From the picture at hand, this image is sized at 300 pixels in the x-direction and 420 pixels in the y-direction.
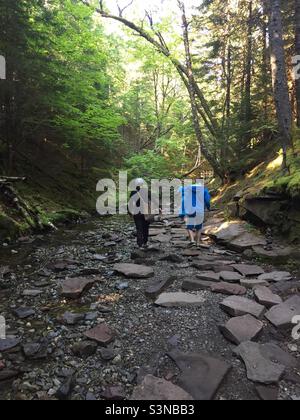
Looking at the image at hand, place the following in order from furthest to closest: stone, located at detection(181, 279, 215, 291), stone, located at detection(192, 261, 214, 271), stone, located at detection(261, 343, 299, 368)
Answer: stone, located at detection(192, 261, 214, 271) → stone, located at detection(181, 279, 215, 291) → stone, located at detection(261, 343, 299, 368)

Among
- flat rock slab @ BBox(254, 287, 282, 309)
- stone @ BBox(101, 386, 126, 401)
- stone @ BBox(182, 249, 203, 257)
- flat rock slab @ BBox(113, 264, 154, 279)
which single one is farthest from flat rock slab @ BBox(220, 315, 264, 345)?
stone @ BBox(182, 249, 203, 257)

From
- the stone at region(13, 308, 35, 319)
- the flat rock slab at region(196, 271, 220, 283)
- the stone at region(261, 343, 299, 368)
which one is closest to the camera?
the stone at region(261, 343, 299, 368)

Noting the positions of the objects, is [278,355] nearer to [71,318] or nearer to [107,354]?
[107,354]

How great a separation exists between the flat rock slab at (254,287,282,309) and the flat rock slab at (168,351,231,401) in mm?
1897

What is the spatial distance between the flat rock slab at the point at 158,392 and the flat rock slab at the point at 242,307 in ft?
6.15

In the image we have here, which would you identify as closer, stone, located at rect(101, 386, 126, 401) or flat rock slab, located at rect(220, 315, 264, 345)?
stone, located at rect(101, 386, 126, 401)

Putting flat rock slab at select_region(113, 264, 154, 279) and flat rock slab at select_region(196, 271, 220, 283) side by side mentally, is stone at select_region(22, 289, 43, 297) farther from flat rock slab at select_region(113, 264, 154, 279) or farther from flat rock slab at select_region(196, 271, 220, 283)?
flat rock slab at select_region(196, 271, 220, 283)

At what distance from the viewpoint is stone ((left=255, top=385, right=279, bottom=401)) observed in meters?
3.21

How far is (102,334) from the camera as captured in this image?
423 cm

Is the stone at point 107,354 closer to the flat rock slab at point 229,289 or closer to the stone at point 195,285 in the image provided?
the stone at point 195,285

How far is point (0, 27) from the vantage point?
33.7ft

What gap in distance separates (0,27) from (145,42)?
44.9 ft

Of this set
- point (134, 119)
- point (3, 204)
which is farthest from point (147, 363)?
point (134, 119)

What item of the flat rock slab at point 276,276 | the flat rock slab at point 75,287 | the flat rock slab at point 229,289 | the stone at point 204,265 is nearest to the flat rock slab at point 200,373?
the flat rock slab at point 229,289
